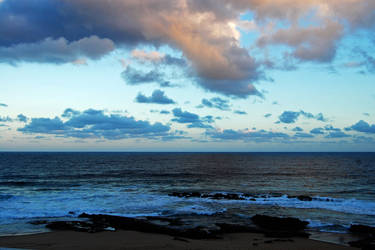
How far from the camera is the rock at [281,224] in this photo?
68.3ft

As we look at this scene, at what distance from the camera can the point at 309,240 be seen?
59.8 ft

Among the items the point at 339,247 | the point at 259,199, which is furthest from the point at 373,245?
the point at 259,199

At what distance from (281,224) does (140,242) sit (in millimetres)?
10538

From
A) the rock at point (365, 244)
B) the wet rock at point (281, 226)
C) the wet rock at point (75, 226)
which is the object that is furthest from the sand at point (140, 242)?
the wet rock at point (281, 226)

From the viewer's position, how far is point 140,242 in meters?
17.6

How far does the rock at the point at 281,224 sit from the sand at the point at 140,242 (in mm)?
2250

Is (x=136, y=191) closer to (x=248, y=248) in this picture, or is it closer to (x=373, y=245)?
(x=248, y=248)

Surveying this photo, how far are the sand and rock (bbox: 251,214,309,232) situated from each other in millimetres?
2250

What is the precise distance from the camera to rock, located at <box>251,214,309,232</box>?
820 inches

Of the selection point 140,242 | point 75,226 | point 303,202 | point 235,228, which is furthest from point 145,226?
point 303,202

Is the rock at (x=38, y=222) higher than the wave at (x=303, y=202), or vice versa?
the rock at (x=38, y=222)

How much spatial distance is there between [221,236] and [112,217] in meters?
9.18

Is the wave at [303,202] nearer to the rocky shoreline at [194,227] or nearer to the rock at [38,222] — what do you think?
the rocky shoreline at [194,227]

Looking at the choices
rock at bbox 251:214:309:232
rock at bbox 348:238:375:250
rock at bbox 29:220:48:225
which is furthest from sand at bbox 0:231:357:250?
rock at bbox 29:220:48:225
